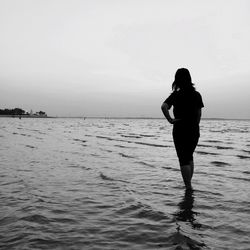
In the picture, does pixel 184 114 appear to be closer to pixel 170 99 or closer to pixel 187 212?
pixel 170 99

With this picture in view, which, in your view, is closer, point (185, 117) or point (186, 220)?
point (186, 220)

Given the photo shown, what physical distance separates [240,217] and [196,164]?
654 cm

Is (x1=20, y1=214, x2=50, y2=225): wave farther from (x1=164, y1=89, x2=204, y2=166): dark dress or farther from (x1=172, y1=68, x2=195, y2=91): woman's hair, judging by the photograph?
(x1=172, y1=68, x2=195, y2=91): woman's hair

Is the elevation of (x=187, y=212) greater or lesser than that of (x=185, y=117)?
lesser

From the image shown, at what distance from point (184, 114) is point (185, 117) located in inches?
2.6

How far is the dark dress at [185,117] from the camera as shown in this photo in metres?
6.20

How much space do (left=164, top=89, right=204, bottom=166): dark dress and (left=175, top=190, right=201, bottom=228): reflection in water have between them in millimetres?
719

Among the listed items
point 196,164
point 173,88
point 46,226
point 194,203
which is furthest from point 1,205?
point 196,164

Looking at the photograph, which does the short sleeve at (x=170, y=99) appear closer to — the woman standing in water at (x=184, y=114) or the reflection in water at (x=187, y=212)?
the woman standing in water at (x=184, y=114)

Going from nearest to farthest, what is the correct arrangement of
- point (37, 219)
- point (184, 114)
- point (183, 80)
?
point (37, 219) → point (183, 80) → point (184, 114)

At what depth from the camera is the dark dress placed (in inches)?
244

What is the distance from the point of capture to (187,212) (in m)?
5.07

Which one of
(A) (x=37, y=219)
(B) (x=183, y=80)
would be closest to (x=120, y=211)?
(A) (x=37, y=219)

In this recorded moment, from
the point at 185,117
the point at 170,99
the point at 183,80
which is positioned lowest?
the point at 185,117
